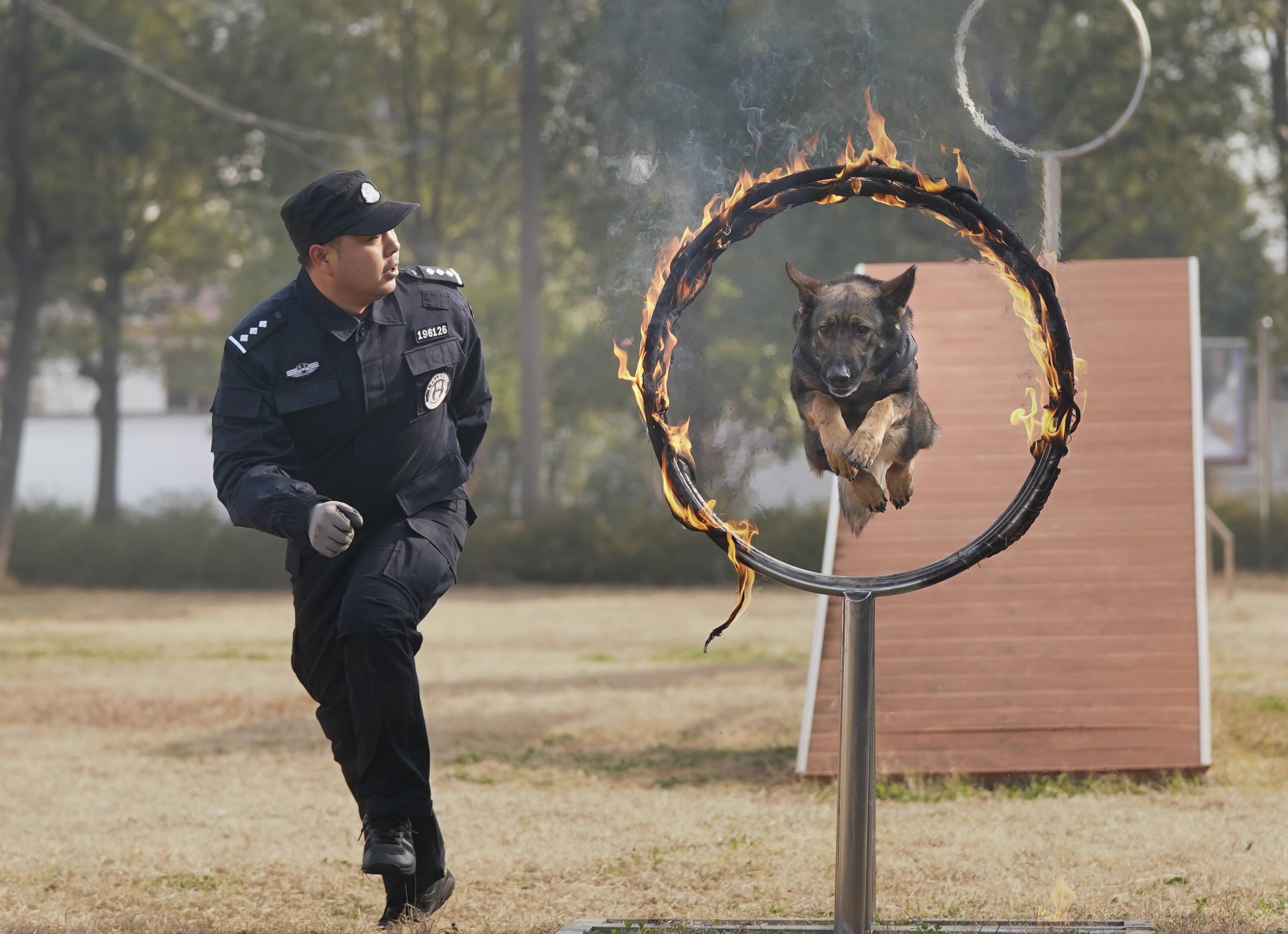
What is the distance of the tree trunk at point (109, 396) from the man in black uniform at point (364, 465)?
2315cm

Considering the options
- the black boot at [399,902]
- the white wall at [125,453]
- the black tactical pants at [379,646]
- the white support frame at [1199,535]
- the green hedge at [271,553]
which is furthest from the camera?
the white wall at [125,453]

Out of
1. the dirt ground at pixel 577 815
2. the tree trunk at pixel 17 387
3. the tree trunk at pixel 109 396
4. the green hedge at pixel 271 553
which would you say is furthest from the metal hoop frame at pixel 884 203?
the tree trunk at pixel 109 396

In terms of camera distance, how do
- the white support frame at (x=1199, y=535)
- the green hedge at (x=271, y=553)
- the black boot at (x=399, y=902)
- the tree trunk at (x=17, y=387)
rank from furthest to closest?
the tree trunk at (x=17, y=387) < the green hedge at (x=271, y=553) < the white support frame at (x=1199, y=535) < the black boot at (x=399, y=902)

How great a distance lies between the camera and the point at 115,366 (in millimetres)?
27141

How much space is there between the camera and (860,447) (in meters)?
3.86

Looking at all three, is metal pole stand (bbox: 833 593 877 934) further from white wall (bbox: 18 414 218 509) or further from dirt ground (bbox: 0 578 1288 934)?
white wall (bbox: 18 414 218 509)

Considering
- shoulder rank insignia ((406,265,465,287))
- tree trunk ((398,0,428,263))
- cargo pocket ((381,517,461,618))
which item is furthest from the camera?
tree trunk ((398,0,428,263))

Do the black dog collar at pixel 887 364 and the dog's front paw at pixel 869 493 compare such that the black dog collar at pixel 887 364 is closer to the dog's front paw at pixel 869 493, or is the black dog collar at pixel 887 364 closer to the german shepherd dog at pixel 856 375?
the german shepherd dog at pixel 856 375

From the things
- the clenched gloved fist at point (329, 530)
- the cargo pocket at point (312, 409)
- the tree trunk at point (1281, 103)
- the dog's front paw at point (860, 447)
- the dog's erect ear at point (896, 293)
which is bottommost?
the clenched gloved fist at point (329, 530)

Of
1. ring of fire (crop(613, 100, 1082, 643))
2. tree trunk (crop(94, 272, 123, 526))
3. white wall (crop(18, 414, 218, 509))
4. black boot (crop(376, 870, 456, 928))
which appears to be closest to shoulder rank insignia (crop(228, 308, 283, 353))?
ring of fire (crop(613, 100, 1082, 643))

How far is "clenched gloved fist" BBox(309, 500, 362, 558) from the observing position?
3.69 metres

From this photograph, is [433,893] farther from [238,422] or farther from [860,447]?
[860,447]

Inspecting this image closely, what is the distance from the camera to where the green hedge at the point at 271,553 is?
22422 millimetres

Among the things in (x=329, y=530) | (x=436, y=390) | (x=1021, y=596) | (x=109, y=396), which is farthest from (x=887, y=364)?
(x=109, y=396)
